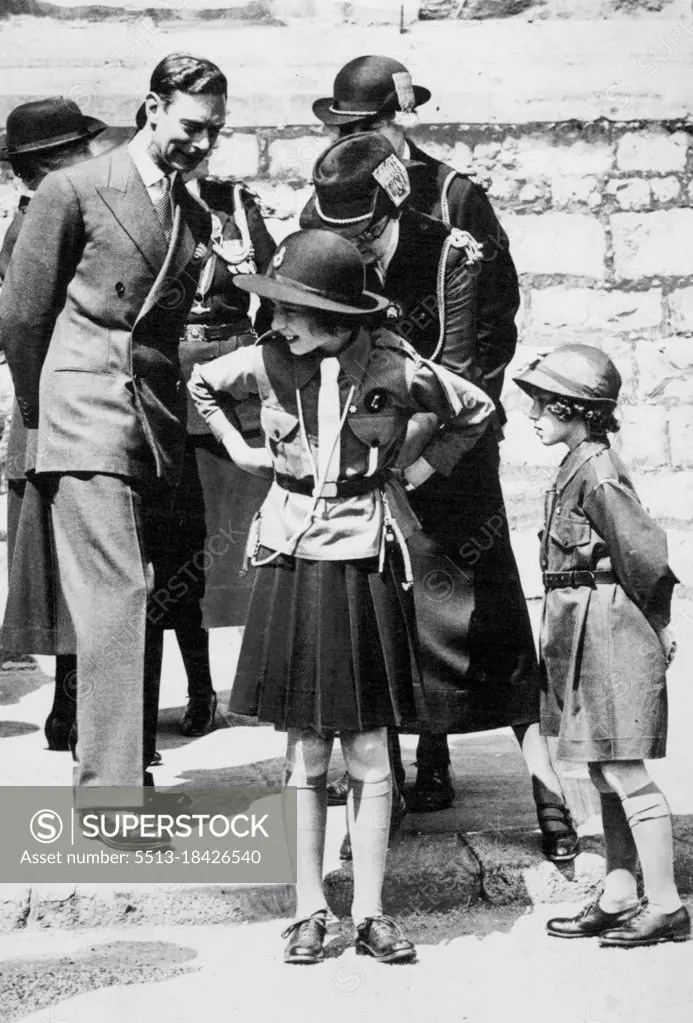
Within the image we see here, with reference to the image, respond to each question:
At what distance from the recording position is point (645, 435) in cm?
731

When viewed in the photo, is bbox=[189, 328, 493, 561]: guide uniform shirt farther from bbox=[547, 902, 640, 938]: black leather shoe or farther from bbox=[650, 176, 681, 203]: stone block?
bbox=[650, 176, 681, 203]: stone block

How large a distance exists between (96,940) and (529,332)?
3.74m

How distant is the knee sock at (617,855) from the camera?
423 centimetres

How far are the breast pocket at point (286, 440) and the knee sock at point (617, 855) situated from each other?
3.59 ft

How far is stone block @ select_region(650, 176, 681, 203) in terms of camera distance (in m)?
7.24

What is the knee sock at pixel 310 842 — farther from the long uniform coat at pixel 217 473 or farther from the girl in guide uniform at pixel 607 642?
the long uniform coat at pixel 217 473

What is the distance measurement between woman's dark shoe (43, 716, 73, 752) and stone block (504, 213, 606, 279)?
2.92 m

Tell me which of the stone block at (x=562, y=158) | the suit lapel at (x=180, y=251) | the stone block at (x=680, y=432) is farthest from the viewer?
the stone block at (x=680, y=432)

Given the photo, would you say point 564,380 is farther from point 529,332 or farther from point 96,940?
point 529,332

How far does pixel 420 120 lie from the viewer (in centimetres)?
713

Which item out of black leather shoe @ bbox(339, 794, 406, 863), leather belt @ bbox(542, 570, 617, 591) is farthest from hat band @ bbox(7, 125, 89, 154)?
black leather shoe @ bbox(339, 794, 406, 863)

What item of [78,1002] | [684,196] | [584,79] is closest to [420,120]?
[584,79]

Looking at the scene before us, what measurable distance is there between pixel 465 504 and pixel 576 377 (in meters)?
0.64

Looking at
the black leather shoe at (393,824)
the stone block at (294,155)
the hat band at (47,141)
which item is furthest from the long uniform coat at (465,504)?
the stone block at (294,155)
